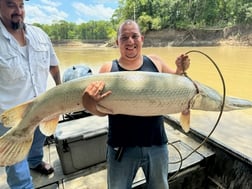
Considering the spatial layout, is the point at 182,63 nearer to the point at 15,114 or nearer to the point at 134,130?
the point at 134,130

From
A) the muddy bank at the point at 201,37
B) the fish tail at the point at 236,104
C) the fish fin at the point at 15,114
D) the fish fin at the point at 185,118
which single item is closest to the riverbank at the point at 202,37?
the muddy bank at the point at 201,37

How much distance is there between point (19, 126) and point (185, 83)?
0.94 m

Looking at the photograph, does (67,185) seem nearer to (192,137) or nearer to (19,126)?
(19,126)

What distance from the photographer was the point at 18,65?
5.88ft

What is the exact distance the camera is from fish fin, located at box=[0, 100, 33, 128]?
1.35 metres

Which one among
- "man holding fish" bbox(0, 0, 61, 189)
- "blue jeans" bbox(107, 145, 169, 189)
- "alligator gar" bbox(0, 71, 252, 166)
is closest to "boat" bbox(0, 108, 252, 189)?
"man holding fish" bbox(0, 0, 61, 189)

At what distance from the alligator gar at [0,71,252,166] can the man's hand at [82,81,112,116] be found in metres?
0.03

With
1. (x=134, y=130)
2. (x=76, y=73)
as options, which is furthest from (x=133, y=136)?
(x=76, y=73)

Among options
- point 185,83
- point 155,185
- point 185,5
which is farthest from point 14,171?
point 185,5

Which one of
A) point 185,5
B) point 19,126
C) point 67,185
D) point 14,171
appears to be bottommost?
point 67,185

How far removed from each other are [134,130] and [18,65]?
3.33 ft

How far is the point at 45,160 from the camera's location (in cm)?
254

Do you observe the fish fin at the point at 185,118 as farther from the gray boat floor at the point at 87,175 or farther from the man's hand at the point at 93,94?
the gray boat floor at the point at 87,175

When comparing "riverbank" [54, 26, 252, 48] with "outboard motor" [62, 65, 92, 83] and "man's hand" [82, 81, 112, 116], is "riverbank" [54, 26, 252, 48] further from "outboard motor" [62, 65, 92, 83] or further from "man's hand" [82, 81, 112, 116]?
"man's hand" [82, 81, 112, 116]
